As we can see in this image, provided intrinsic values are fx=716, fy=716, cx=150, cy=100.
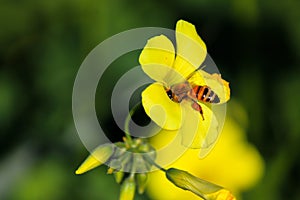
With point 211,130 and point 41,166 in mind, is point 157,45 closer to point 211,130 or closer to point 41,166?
point 211,130

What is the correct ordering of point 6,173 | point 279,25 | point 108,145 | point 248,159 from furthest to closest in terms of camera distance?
point 279,25 → point 248,159 → point 6,173 → point 108,145

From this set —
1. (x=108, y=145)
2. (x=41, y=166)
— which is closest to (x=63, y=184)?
(x=41, y=166)

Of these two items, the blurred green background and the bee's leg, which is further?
the blurred green background

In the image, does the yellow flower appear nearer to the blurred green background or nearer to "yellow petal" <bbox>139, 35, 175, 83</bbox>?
"yellow petal" <bbox>139, 35, 175, 83</bbox>

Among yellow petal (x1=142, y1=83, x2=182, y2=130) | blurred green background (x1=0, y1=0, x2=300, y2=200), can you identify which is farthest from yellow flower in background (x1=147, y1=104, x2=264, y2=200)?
yellow petal (x1=142, y1=83, x2=182, y2=130)

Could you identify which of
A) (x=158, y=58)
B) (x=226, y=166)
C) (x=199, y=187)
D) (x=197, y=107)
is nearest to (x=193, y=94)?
(x=197, y=107)

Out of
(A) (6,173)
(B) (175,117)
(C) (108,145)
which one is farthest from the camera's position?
(A) (6,173)
